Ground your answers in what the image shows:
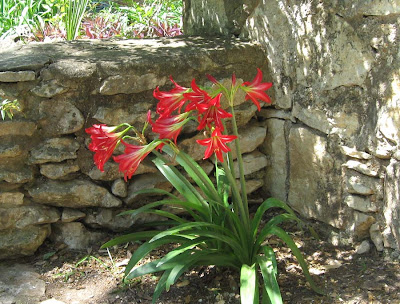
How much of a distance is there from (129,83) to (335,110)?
43.7 inches

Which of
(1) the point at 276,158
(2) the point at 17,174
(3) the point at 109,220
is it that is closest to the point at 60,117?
(2) the point at 17,174

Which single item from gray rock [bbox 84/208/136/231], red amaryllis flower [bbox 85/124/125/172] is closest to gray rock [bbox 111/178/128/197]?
gray rock [bbox 84/208/136/231]

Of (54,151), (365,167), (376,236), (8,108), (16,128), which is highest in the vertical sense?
(8,108)

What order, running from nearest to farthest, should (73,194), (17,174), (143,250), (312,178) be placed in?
(143,250)
(17,174)
(73,194)
(312,178)

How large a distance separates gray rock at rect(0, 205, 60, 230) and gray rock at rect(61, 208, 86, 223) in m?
0.05

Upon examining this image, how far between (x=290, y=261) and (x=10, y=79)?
1.74 meters

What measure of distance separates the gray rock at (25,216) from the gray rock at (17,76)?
69cm

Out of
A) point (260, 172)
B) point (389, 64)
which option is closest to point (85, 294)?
point (260, 172)

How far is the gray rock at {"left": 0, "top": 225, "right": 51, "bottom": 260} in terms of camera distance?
2.90 m

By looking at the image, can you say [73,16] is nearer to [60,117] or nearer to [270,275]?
[60,117]

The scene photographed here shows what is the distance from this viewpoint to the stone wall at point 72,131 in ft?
9.33

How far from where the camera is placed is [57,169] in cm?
293

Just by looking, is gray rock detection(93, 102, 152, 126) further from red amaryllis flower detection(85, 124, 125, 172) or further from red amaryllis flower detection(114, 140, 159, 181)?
red amaryllis flower detection(114, 140, 159, 181)

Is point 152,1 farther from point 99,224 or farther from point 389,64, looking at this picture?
point 389,64
